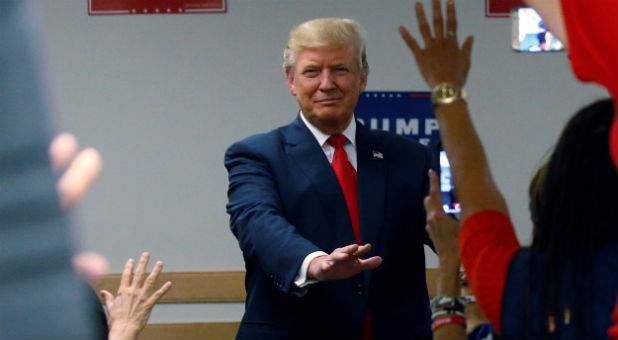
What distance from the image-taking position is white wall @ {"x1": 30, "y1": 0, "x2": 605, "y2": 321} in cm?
428

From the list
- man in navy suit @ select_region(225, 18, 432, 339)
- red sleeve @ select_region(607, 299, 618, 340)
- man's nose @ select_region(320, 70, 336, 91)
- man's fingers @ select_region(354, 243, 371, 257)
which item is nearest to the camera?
red sleeve @ select_region(607, 299, 618, 340)

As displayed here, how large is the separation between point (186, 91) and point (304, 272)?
2538 millimetres

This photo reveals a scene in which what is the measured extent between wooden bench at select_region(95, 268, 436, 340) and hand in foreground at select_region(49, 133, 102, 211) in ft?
12.3

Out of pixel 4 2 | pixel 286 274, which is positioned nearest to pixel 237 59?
pixel 286 274

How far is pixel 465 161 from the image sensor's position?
1.21 metres

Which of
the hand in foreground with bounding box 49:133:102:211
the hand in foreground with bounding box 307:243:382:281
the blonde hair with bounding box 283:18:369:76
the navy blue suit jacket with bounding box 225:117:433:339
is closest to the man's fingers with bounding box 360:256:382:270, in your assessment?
the hand in foreground with bounding box 307:243:382:281

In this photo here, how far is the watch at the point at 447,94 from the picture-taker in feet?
4.13

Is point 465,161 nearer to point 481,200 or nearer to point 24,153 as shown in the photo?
point 481,200

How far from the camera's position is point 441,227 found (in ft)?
4.36

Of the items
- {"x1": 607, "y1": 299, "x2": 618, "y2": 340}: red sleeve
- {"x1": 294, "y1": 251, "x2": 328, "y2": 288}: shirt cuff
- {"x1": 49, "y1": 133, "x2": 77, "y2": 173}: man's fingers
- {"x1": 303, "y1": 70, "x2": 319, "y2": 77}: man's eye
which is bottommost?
{"x1": 294, "y1": 251, "x2": 328, "y2": 288}: shirt cuff

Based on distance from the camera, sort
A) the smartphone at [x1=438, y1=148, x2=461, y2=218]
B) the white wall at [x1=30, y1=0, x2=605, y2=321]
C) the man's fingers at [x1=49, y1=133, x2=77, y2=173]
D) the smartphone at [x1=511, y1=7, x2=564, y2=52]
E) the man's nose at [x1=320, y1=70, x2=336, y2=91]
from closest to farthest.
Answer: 1. the man's fingers at [x1=49, y1=133, x2=77, y2=173]
2. the man's nose at [x1=320, y1=70, x2=336, y2=91]
3. the smartphone at [x1=511, y1=7, x2=564, y2=52]
4. the smartphone at [x1=438, y1=148, x2=461, y2=218]
5. the white wall at [x1=30, y1=0, x2=605, y2=321]

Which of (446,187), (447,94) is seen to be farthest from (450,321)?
(446,187)

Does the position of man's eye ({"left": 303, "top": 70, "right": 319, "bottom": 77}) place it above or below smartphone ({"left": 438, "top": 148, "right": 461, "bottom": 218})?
above

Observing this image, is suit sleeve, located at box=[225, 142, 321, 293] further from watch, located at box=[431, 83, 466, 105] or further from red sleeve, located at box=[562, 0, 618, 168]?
red sleeve, located at box=[562, 0, 618, 168]
